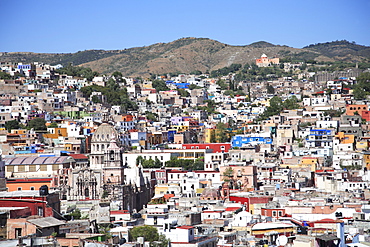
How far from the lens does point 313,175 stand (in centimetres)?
7169

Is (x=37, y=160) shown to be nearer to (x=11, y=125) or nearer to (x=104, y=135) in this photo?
(x=104, y=135)

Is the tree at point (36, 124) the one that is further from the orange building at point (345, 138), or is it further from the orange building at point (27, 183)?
the orange building at point (345, 138)

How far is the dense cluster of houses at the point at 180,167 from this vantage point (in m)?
38.8

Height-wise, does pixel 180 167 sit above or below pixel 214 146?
below

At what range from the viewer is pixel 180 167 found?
8006 cm

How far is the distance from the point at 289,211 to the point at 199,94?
88958mm

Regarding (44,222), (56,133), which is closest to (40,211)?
(44,222)

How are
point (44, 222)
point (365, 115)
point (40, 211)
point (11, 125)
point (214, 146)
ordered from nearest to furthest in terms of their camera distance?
Result: 1. point (44, 222)
2. point (40, 211)
3. point (214, 146)
4. point (11, 125)
5. point (365, 115)

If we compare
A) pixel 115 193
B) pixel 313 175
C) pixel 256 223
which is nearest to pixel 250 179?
pixel 313 175

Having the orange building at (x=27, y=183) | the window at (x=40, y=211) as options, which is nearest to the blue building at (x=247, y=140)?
the orange building at (x=27, y=183)

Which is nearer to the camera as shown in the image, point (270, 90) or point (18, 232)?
point (18, 232)

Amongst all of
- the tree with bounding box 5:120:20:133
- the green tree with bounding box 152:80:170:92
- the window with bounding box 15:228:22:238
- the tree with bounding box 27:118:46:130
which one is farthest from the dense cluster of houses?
the green tree with bounding box 152:80:170:92

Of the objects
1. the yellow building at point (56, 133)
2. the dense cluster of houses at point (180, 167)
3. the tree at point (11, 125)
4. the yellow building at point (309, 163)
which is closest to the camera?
the dense cluster of houses at point (180, 167)

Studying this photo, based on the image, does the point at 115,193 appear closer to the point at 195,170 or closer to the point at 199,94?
the point at 195,170
